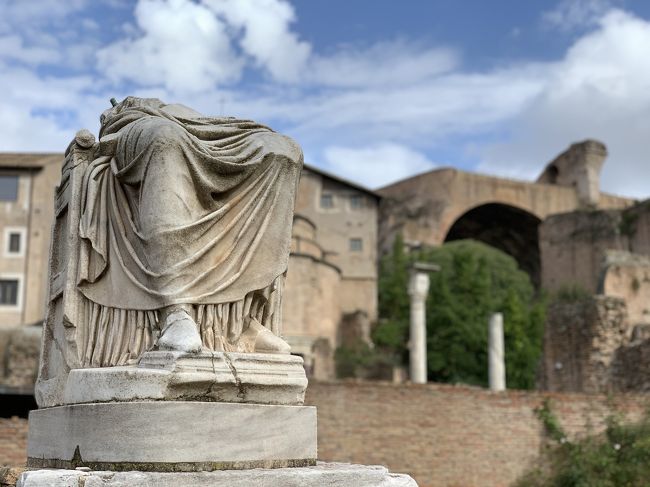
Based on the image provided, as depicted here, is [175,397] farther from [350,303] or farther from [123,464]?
[350,303]

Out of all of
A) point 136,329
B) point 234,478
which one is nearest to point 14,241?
point 136,329

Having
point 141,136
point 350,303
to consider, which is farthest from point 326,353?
point 141,136

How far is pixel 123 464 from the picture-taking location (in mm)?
3301

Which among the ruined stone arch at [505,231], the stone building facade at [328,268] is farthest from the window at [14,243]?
the ruined stone arch at [505,231]

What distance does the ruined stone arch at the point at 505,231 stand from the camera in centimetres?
5234

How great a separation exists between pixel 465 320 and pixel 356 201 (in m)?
11.0

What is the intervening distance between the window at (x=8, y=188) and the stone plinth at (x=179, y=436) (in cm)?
3161

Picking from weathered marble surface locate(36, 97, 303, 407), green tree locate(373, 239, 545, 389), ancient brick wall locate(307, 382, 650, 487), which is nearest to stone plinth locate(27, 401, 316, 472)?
weathered marble surface locate(36, 97, 303, 407)

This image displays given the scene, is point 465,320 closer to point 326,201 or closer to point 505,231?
point 326,201

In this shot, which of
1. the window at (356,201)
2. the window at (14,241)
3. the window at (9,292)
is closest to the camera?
the window at (9,292)

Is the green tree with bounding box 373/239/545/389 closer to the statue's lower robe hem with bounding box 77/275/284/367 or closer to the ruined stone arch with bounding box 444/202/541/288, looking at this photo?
the ruined stone arch with bounding box 444/202/541/288

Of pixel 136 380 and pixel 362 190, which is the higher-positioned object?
pixel 362 190

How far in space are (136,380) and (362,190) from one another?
127ft

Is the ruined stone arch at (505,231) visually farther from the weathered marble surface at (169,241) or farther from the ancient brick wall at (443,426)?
the weathered marble surface at (169,241)
